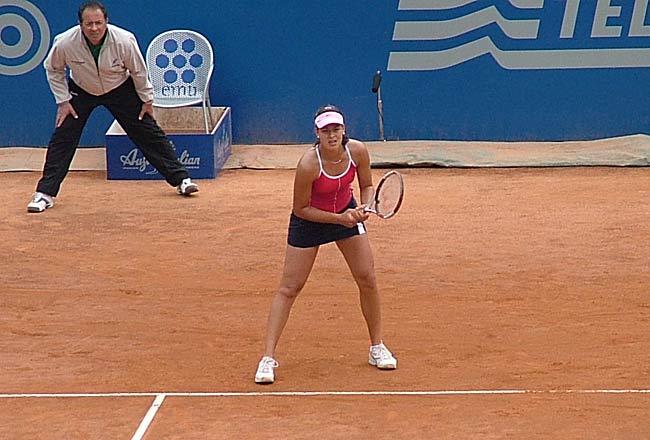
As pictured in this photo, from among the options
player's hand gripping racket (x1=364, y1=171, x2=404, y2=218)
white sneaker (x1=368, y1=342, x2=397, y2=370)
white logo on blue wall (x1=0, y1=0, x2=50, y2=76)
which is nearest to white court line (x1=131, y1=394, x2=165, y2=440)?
white sneaker (x1=368, y1=342, x2=397, y2=370)

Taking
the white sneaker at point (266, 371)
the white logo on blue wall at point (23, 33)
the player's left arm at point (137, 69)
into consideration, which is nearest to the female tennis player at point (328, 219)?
the white sneaker at point (266, 371)

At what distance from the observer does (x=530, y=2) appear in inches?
485

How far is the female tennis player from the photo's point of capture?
18.7 feet

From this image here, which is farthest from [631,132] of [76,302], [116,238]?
[76,302]

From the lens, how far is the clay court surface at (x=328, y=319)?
18.2 feet

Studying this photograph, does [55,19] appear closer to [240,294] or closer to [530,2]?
[530,2]

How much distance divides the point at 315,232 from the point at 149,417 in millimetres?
1180

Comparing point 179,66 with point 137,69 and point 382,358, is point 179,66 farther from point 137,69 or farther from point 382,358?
point 382,358

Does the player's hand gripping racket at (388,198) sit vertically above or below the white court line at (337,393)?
above

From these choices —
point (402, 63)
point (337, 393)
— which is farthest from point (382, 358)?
point (402, 63)

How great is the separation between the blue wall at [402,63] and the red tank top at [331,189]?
22.0 ft

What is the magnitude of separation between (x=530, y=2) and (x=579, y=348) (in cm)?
656

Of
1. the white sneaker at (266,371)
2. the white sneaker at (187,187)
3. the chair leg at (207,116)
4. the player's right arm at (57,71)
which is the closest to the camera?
the white sneaker at (266,371)

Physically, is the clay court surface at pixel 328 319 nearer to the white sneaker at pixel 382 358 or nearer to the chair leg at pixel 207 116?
the white sneaker at pixel 382 358
